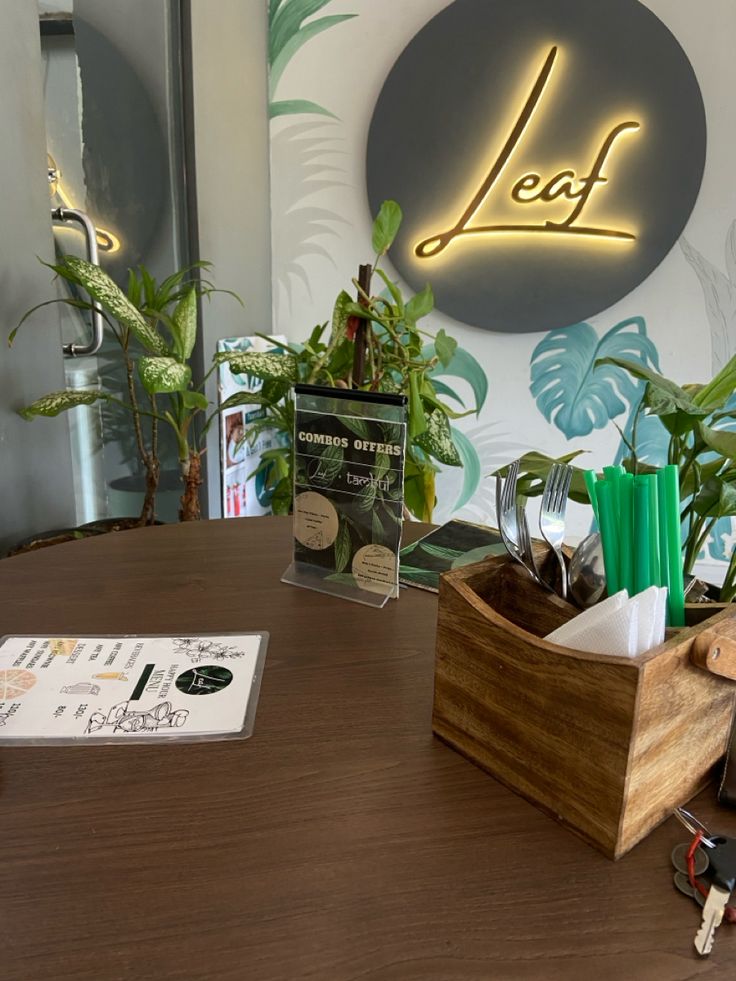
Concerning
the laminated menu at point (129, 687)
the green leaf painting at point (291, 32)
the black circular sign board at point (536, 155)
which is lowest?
the laminated menu at point (129, 687)

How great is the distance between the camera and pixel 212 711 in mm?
676

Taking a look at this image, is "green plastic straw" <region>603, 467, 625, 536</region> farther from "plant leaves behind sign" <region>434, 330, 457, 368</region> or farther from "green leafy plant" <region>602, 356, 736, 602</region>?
"plant leaves behind sign" <region>434, 330, 457, 368</region>

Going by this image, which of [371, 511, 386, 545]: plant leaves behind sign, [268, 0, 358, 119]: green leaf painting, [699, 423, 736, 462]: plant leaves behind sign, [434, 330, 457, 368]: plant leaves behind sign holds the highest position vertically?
[268, 0, 358, 119]: green leaf painting

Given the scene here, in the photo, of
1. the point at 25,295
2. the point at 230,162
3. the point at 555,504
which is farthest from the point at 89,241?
the point at 555,504

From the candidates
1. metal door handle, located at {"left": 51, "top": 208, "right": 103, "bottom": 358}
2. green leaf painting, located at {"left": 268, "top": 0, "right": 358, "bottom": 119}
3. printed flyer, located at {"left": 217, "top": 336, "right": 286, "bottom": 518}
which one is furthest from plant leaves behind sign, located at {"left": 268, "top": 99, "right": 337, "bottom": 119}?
metal door handle, located at {"left": 51, "top": 208, "right": 103, "bottom": 358}

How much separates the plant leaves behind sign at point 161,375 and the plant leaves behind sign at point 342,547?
0.66 meters

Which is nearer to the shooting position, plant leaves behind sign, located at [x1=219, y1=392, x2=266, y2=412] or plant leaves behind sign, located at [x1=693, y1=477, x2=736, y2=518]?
plant leaves behind sign, located at [x1=693, y1=477, x2=736, y2=518]

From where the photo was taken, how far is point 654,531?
57cm

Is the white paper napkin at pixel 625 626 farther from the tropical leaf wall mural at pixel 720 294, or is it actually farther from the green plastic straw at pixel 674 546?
the tropical leaf wall mural at pixel 720 294

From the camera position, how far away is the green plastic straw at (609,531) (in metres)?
0.59

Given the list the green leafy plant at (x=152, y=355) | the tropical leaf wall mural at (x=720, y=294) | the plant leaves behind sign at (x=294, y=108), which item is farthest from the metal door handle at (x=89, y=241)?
the tropical leaf wall mural at (x=720, y=294)

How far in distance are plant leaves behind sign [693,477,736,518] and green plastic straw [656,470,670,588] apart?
0.15 m

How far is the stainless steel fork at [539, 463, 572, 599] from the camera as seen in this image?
682 mm

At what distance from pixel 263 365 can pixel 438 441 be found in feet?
1.42
